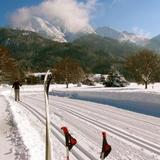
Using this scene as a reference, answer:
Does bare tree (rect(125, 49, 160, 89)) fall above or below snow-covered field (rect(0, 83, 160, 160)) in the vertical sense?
above

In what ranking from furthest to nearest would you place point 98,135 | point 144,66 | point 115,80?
point 115,80 < point 144,66 < point 98,135

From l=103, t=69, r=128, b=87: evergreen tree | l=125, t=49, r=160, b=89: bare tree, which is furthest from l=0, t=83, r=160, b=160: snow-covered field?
l=103, t=69, r=128, b=87: evergreen tree

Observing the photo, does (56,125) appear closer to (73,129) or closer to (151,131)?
(73,129)

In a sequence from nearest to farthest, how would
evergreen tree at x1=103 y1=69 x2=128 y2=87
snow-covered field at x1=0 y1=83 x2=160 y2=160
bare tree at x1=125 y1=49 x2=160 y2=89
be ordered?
snow-covered field at x1=0 y1=83 x2=160 y2=160, bare tree at x1=125 y1=49 x2=160 y2=89, evergreen tree at x1=103 y1=69 x2=128 y2=87

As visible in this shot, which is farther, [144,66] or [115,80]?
[115,80]

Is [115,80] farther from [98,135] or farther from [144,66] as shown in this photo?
[98,135]

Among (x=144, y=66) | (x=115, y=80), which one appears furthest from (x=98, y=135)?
(x=115, y=80)

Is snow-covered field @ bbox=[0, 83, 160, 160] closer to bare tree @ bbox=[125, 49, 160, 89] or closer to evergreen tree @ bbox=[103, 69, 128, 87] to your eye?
bare tree @ bbox=[125, 49, 160, 89]

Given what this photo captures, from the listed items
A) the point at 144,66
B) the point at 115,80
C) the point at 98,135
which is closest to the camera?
the point at 98,135

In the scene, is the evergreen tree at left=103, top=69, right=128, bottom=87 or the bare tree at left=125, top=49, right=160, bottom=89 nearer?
the bare tree at left=125, top=49, right=160, bottom=89

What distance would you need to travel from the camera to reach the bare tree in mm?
60875

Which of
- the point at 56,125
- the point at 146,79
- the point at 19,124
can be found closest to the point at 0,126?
the point at 19,124

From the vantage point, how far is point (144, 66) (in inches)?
2393

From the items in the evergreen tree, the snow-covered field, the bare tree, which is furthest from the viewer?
the evergreen tree
